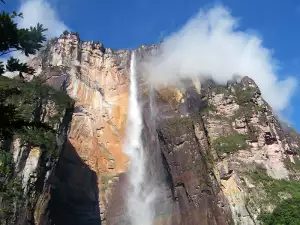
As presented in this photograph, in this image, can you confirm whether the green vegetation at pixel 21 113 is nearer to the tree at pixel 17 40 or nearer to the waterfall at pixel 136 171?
the tree at pixel 17 40

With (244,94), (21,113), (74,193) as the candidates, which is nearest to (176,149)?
(244,94)

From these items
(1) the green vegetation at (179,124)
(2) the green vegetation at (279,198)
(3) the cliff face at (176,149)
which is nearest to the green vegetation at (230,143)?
(3) the cliff face at (176,149)

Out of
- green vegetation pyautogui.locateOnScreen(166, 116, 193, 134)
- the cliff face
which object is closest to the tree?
the cliff face

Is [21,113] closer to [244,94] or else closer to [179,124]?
[179,124]

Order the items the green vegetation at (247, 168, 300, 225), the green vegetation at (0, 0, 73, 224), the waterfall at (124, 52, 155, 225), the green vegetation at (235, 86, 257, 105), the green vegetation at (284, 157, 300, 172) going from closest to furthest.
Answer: the green vegetation at (0, 0, 73, 224)
the green vegetation at (247, 168, 300, 225)
the green vegetation at (284, 157, 300, 172)
the green vegetation at (235, 86, 257, 105)
the waterfall at (124, 52, 155, 225)

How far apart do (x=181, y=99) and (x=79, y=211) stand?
60.7 feet

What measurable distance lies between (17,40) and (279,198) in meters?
28.0

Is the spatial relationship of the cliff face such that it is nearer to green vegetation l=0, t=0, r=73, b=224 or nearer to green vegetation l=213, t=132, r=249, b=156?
green vegetation l=213, t=132, r=249, b=156

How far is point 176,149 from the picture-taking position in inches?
1610

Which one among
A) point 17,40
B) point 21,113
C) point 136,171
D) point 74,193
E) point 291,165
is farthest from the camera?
point 136,171

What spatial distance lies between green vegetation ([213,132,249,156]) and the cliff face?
10 cm

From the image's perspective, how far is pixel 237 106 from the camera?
41500 mm

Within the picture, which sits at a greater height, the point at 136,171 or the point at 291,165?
the point at 136,171

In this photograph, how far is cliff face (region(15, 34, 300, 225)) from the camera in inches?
1399
